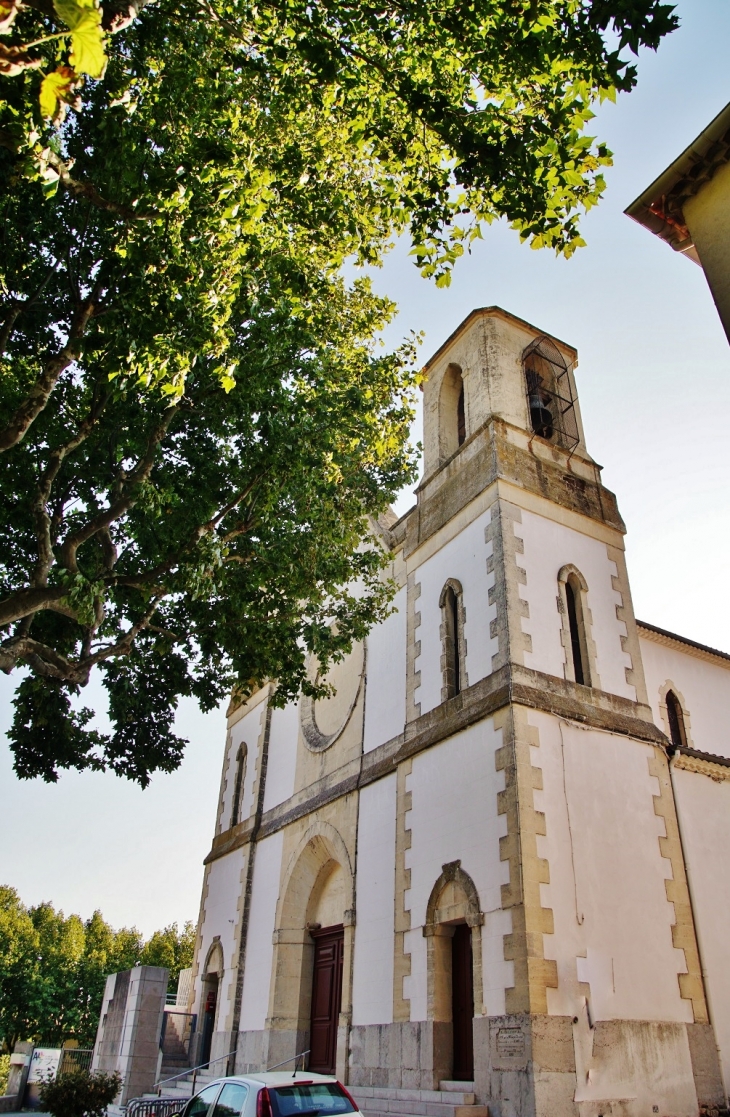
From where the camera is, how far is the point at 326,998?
15.1m

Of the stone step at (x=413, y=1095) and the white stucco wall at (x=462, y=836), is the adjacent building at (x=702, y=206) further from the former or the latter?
the stone step at (x=413, y=1095)

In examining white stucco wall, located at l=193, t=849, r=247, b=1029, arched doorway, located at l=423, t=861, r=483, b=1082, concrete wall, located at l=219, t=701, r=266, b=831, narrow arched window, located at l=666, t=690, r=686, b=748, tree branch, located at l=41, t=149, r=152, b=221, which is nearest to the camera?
tree branch, located at l=41, t=149, r=152, b=221

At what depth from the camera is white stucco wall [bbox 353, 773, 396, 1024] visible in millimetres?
12188

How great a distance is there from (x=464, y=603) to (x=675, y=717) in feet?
19.1

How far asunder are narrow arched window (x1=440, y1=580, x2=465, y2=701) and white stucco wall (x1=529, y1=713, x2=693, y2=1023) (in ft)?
7.07

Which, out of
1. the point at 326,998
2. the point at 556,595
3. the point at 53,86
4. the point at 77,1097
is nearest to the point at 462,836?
the point at 556,595

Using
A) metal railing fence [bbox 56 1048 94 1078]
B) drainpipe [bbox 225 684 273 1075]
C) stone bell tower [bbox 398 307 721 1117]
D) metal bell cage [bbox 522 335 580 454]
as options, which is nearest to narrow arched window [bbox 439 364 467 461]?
stone bell tower [bbox 398 307 721 1117]

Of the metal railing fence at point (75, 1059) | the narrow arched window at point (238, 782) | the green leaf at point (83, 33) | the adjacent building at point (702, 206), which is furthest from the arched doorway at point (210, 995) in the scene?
the green leaf at point (83, 33)

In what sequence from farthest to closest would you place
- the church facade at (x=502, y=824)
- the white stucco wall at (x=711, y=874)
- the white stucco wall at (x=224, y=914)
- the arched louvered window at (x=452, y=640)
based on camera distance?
the white stucco wall at (x=224, y=914), the arched louvered window at (x=452, y=640), the white stucco wall at (x=711, y=874), the church facade at (x=502, y=824)

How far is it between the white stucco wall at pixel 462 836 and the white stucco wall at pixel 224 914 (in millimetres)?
8284

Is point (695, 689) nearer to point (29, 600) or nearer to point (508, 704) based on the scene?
point (508, 704)

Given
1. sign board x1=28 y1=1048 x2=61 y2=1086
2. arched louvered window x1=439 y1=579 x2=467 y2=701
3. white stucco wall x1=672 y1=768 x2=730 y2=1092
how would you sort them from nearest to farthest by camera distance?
white stucco wall x1=672 y1=768 x2=730 y2=1092
arched louvered window x1=439 y1=579 x2=467 y2=701
sign board x1=28 y1=1048 x2=61 y2=1086

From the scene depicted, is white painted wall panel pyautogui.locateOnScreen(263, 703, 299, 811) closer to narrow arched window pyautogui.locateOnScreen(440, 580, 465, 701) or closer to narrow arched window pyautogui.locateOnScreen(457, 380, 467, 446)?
narrow arched window pyautogui.locateOnScreen(440, 580, 465, 701)

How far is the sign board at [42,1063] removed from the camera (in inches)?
853
